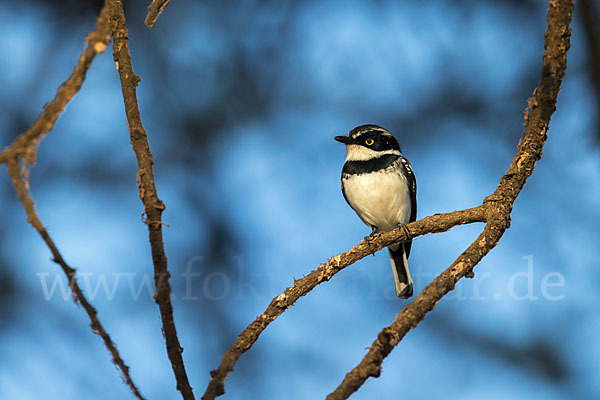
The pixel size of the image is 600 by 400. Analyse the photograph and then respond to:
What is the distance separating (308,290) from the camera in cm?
323

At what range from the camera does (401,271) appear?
6660 millimetres

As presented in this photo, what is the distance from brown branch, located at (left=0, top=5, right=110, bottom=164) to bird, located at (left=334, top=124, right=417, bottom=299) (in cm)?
419

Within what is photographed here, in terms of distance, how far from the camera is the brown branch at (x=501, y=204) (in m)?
2.43

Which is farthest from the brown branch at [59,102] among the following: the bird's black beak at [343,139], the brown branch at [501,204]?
the bird's black beak at [343,139]

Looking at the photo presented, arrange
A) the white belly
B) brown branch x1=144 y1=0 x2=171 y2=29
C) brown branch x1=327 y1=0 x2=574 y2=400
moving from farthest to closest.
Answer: the white belly → brown branch x1=144 y1=0 x2=171 y2=29 → brown branch x1=327 y1=0 x2=574 y2=400

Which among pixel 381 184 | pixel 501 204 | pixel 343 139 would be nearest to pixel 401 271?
pixel 381 184

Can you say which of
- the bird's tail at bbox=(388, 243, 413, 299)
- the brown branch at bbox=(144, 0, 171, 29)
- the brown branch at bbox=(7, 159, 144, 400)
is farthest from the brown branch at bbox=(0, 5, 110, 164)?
the bird's tail at bbox=(388, 243, 413, 299)

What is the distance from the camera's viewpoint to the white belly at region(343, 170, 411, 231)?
20.3 feet

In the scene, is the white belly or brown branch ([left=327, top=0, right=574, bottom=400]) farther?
the white belly

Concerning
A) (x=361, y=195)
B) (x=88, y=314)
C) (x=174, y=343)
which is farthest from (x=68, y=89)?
(x=361, y=195)

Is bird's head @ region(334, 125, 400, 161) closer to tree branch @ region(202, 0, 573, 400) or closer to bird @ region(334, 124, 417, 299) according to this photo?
bird @ region(334, 124, 417, 299)

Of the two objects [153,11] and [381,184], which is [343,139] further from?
[153,11]

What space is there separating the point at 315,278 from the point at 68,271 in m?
1.44

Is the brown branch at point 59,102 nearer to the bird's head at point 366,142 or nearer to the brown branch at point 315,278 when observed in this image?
the brown branch at point 315,278
